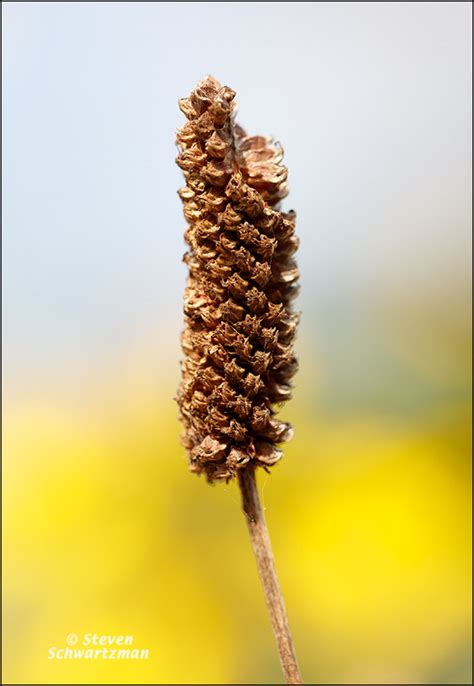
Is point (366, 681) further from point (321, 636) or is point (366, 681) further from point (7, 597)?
point (7, 597)

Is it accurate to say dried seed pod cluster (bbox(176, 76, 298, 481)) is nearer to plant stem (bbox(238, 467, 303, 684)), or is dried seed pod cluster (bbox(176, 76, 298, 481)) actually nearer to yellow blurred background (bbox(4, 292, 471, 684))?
plant stem (bbox(238, 467, 303, 684))

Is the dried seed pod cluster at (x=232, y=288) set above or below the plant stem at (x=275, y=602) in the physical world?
above

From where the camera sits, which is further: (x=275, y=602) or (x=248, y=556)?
(x=248, y=556)

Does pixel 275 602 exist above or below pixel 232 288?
Answer: below

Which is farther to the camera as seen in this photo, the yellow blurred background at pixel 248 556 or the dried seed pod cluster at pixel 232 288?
the yellow blurred background at pixel 248 556

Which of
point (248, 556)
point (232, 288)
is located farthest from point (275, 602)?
point (248, 556)

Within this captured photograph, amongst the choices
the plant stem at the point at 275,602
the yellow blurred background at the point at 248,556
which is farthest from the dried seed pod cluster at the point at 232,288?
the yellow blurred background at the point at 248,556

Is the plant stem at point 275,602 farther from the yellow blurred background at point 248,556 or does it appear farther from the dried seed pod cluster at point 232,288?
the yellow blurred background at point 248,556

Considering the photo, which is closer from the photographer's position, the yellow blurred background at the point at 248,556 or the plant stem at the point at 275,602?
the plant stem at the point at 275,602

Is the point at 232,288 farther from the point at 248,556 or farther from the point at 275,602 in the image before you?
the point at 248,556
